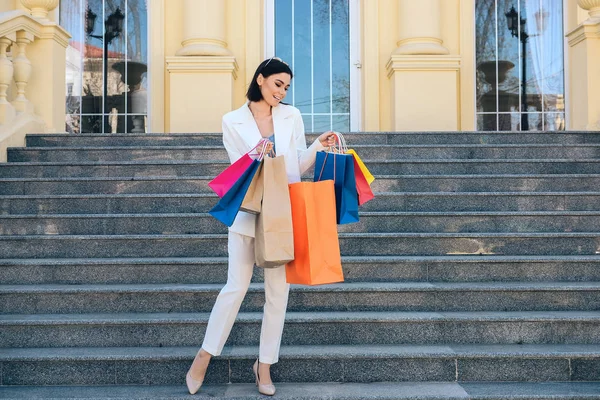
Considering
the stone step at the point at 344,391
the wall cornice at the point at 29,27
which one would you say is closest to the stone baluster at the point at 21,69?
the wall cornice at the point at 29,27

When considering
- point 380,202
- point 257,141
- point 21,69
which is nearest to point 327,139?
point 257,141

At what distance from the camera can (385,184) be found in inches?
230

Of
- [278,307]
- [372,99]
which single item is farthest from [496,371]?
[372,99]

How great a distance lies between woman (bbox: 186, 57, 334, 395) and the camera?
3336mm

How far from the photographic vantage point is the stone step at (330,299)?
14.6ft

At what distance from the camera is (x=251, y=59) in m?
9.23

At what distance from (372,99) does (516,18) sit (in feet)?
8.54

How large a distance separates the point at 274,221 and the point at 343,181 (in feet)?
1.48

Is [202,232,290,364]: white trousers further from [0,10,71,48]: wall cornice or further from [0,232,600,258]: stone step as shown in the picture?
[0,10,71,48]: wall cornice

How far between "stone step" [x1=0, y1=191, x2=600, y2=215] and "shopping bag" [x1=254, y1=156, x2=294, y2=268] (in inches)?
96.5

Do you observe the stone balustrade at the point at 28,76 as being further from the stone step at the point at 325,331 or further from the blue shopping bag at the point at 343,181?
the blue shopping bag at the point at 343,181

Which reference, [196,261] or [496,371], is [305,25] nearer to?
[196,261]

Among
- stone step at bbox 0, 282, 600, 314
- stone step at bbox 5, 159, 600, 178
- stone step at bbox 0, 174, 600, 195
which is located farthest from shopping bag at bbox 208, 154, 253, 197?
stone step at bbox 5, 159, 600, 178

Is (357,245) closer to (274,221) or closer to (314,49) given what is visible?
(274,221)
